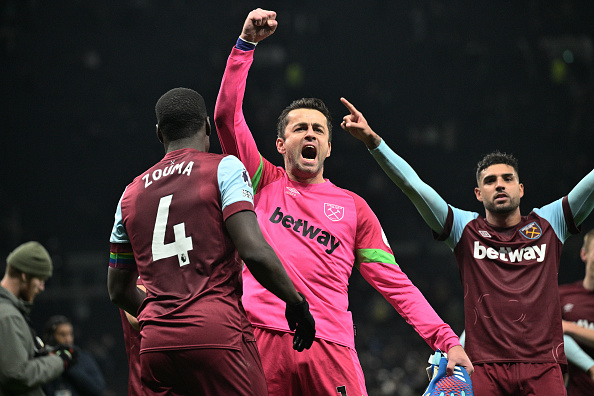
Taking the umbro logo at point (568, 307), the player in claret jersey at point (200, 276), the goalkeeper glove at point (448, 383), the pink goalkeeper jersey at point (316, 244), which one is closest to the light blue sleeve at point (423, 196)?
the pink goalkeeper jersey at point (316, 244)

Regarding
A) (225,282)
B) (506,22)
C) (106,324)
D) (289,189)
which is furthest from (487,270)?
(506,22)

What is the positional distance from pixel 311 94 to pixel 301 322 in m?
19.1

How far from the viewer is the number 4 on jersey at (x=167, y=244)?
8.68ft

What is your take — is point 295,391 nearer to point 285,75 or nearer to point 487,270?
point 487,270

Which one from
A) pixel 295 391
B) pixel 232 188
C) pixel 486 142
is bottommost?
pixel 295 391

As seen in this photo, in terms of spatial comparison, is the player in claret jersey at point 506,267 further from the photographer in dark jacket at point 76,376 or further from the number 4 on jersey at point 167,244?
the photographer in dark jacket at point 76,376

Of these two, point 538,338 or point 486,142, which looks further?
point 486,142

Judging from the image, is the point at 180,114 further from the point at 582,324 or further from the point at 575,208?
the point at 582,324

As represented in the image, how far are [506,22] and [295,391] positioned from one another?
855 inches

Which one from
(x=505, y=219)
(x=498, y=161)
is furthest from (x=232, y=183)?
(x=498, y=161)

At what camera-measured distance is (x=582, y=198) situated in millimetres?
4504

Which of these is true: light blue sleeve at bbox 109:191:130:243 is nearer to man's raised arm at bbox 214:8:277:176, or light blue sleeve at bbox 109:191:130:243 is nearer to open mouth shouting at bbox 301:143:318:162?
man's raised arm at bbox 214:8:277:176

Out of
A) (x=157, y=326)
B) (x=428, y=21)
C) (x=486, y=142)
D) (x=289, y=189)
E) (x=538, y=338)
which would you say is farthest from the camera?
(x=428, y=21)

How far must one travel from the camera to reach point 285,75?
22641 millimetres
